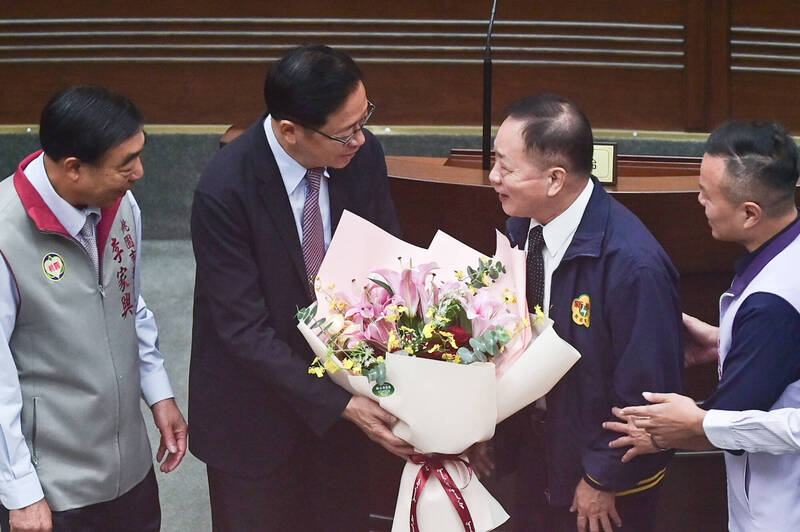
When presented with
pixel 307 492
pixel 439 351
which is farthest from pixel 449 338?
pixel 307 492

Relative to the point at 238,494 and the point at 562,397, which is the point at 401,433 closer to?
the point at 562,397

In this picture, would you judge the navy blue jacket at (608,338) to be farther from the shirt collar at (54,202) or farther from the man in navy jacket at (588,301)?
the shirt collar at (54,202)

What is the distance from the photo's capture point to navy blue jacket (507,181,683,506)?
1980 millimetres

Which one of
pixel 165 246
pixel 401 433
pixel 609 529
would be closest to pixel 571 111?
pixel 401 433

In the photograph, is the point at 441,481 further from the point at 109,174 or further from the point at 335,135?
the point at 109,174

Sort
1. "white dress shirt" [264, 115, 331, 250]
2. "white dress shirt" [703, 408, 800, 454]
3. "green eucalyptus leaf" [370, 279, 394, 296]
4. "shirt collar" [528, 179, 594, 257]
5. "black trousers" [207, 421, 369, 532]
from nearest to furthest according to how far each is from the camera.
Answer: "white dress shirt" [703, 408, 800, 454], "green eucalyptus leaf" [370, 279, 394, 296], "shirt collar" [528, 179, 594, 257], "white dress shirt" [264, 115, 331, 250], "black trousers" [207, 421, 369, 532]

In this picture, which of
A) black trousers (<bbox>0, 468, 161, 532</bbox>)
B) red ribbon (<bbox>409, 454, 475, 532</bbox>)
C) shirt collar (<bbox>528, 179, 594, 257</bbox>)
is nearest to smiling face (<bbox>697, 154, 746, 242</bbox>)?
shirt collar (<bbox>528, 179, 594, 257</bbox>)

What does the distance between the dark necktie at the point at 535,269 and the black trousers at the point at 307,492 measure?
525 millimetres

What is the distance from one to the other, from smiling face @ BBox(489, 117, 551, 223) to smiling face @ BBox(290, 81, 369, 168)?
29 centimetres

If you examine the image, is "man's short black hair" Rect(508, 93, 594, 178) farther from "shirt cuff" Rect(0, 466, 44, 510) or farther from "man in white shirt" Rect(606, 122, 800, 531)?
"shirt cuff" Rect(0, 466, 44, 510)

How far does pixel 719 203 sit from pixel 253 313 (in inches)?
36.8

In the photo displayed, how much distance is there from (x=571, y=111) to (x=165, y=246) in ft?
11.3

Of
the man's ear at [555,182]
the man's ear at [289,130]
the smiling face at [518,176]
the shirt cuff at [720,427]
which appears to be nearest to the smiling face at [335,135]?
the man's ear at [289,130]

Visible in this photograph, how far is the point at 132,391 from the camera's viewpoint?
2.22 meters
